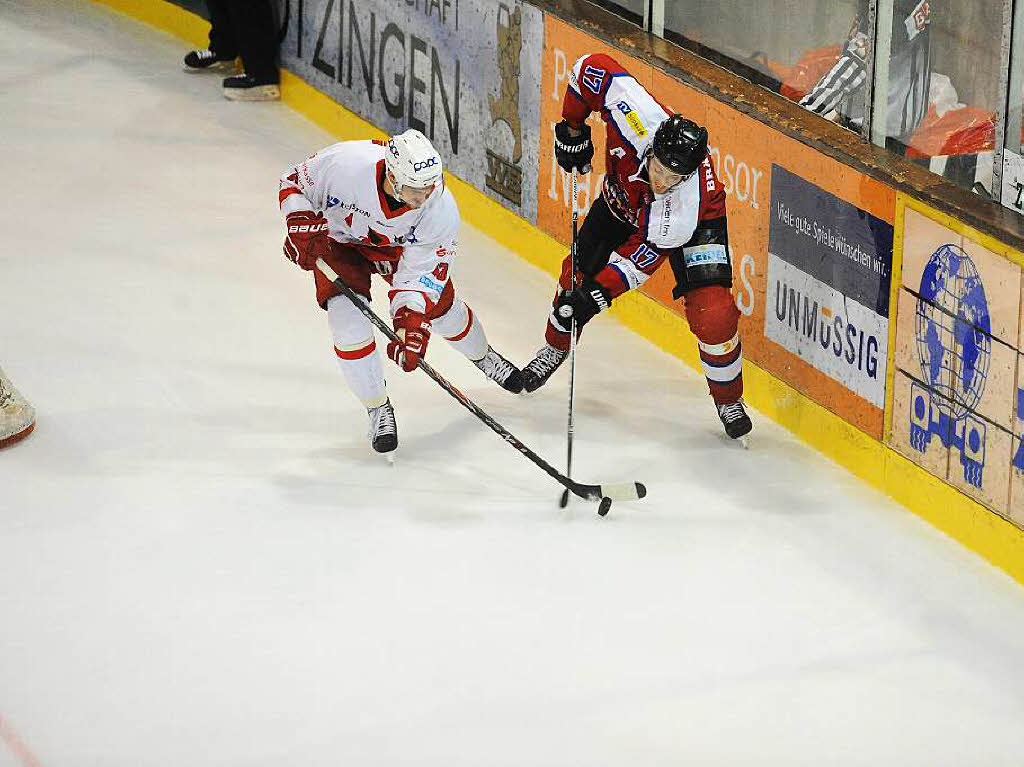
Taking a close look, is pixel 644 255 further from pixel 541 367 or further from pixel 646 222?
pixel 541 367

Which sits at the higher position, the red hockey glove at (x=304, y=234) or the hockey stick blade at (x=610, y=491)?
the red hockey glove at (x=304, y=234)

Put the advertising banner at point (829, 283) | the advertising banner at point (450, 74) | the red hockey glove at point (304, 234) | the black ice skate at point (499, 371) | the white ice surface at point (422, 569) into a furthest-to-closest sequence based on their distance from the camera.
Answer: the advertising banner at point (450, 74) < the black ice skate at point (499, 371) < the advertising banner at point (829, 283) < the red hockey glove at point (304, 234) < the white ice surface at point (422, 569)

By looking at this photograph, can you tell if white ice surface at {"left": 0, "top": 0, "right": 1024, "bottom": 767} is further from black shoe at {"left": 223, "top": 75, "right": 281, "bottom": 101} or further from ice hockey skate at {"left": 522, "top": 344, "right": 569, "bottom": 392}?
black shoe at {"left": 223, "top": 75, "right": 281, "bottom": 101}

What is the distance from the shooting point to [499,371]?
5902 mm

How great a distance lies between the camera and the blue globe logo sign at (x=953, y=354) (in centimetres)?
497

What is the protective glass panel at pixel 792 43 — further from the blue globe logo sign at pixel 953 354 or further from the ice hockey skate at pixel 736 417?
the ice hockey skate at pixel 736 417

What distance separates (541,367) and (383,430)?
25.4 inches

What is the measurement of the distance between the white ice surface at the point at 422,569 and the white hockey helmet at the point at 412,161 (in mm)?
933

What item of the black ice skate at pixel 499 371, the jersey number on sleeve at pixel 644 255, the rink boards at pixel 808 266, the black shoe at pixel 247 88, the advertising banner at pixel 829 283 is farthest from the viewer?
the black shoe at pixel 247 88

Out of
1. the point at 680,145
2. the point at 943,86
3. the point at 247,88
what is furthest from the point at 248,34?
the point at 943,86

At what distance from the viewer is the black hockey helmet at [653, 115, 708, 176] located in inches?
198

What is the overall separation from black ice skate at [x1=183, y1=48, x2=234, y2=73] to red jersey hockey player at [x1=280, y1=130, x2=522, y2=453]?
3.31 metres

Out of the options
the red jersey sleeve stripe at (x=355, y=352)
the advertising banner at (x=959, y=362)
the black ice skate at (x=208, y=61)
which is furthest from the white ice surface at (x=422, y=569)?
the black ice skate at (x=208, y=61)

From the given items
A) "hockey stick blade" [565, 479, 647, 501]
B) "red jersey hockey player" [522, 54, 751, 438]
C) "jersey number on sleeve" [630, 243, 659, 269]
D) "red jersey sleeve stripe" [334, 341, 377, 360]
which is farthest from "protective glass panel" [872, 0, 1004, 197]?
"red jersey sleeve stripe" [334, 341, 377, 360]
